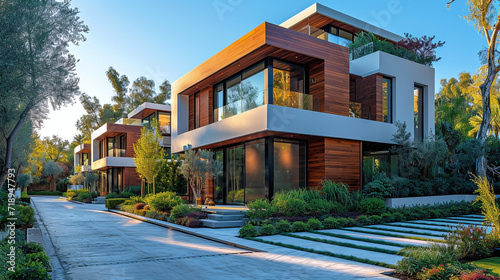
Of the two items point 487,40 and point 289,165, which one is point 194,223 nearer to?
point 289,165

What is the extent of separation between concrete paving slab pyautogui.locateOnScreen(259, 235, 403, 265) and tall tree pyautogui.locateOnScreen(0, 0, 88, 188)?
6.62m

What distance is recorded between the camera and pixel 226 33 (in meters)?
16.8

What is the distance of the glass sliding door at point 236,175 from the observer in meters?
16.8

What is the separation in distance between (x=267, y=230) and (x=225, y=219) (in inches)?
109

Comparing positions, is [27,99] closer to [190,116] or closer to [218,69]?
[218,69]

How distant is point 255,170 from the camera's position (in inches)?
627

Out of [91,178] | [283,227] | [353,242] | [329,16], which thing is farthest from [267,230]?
[91,178]

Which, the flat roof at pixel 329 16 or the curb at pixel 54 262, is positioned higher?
the flat roof at pixel 329 16

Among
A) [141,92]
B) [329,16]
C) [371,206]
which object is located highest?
[141,92]

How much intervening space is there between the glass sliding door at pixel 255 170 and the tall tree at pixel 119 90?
4224cm

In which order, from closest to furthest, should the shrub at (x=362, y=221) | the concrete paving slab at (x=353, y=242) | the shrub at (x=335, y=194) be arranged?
the concrete paving slab at (x=353, y=242)
the shrub at (x=362, y=221)
the shrub at (x=335, y=194)

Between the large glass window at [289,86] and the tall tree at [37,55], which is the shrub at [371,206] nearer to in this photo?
the large glass window at [289,86]

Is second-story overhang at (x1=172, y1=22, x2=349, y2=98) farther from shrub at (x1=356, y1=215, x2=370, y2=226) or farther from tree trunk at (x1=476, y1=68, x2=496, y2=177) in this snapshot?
tree trunk at (x1=476, y1=68, x2=496, y2=177)

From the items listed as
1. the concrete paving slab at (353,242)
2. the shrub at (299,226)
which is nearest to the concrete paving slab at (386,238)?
the concrete paving slab at (353,242)
